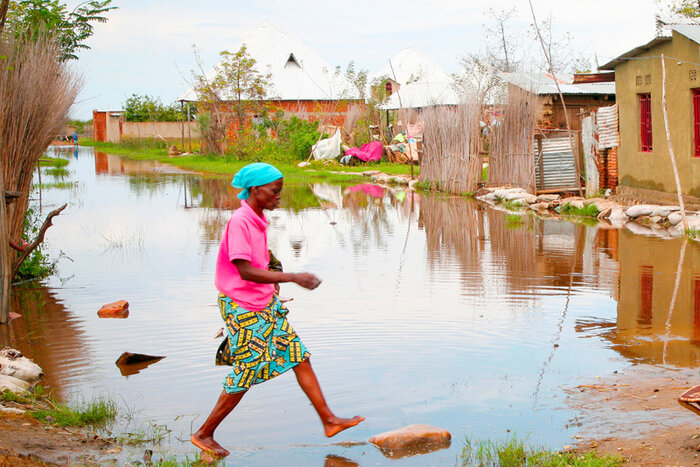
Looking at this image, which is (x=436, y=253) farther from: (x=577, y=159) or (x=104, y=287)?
(x=577, y=159)

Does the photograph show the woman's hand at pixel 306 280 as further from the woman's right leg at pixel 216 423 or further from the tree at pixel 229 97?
the tree at pixel 229 97

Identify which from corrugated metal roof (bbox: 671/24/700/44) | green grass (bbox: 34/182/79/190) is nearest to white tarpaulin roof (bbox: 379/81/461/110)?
green grass (bbox: 34/182/79/190)

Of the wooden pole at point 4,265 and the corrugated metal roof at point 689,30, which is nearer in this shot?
the wooden pole at point 4,265

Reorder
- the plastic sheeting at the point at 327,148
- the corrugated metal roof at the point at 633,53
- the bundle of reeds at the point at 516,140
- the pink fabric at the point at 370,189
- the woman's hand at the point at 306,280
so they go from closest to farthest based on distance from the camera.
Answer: the woman's hand at the point at 306,280 < the corrugated metal roof at the point at 633,53 < the bundle of reeds at the point at 516,140 < the pink fabric at the point at 370,189 < the plastic sheeting at the point at 327,148

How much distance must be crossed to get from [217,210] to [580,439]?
12.9 m

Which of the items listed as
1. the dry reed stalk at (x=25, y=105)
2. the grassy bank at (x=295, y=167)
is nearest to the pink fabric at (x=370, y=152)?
the grassy bank at (x=295, y=167)

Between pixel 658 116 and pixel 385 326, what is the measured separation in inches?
387

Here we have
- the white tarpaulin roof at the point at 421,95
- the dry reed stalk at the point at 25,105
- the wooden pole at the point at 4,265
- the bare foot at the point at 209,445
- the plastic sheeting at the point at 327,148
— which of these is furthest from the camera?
the white tarpaulin roof at the point at 421,95

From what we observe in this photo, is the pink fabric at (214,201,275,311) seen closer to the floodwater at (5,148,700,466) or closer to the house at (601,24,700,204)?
the floodwater at (5,148,700,466)

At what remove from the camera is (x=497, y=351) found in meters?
5.79

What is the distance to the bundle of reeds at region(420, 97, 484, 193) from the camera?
60.7 feet

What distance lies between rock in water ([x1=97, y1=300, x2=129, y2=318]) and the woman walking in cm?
352

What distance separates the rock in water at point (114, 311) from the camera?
23.6ft

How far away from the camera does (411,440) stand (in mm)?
3959
